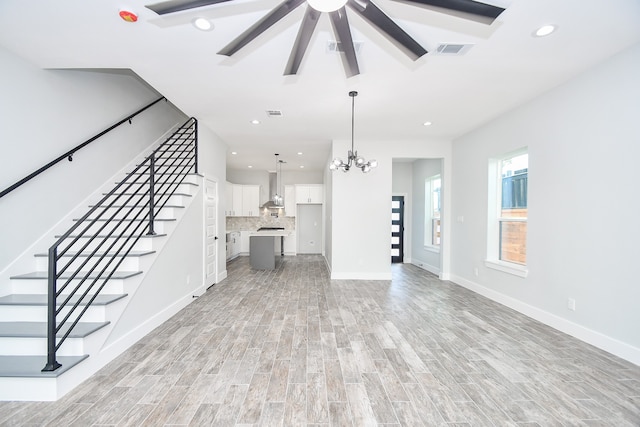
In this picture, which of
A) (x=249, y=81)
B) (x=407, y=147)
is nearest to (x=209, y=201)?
(x=249, y=81)

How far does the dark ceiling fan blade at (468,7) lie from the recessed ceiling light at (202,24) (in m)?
1.60

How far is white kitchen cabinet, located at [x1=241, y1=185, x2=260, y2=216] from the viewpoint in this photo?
9211 millimetres

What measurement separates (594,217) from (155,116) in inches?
263

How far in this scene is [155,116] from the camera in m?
4.96

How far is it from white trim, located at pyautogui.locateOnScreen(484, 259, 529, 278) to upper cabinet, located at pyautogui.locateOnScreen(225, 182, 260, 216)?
7.03m

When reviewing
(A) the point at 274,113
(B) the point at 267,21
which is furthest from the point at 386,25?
(A) the point at 274,113

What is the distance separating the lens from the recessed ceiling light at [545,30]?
2.21 metres

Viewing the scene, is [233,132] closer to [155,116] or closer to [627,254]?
[155,116]

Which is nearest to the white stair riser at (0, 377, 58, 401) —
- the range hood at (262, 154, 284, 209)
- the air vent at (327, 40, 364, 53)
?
the air vent at (327, 40, 364, 53)

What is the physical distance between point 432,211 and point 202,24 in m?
6.39

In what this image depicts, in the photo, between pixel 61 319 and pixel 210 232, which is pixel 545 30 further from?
pixel 210 232

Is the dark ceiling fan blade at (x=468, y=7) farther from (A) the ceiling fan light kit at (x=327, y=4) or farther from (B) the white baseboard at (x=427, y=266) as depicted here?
(B) the white baseboard at (x=427, y=266)

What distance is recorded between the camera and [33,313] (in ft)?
7.75

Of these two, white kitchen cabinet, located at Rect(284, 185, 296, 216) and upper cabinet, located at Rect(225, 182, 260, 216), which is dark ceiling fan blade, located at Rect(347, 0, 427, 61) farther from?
upper cabinet, located at Rect(225, 182, 260, 216)
